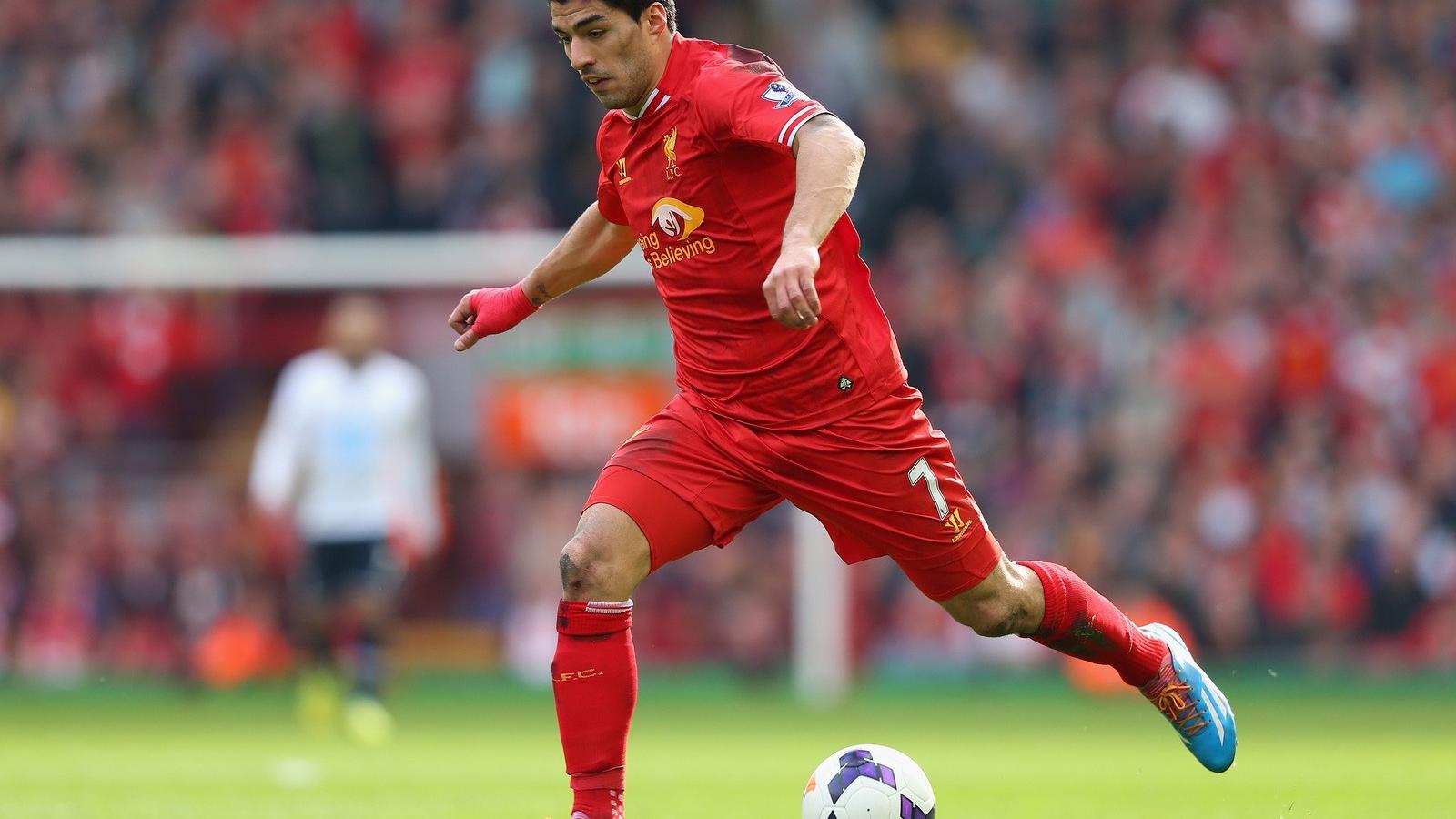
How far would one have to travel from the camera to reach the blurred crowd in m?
14.9

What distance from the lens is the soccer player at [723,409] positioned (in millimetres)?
5691

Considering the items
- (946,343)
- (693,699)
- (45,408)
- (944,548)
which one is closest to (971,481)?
(946,343)

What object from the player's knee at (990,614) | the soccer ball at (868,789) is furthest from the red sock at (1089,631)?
the soccer ball at (868,789)

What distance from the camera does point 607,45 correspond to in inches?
226

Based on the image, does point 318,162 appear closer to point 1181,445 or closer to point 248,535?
point 248,535

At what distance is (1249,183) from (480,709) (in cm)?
727

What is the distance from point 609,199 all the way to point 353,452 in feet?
22.2

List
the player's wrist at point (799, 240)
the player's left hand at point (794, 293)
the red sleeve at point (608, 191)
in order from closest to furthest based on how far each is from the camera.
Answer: the player's left hand at point (794, 293)
the player's wrist at point (799, 240)
the red sleeve at point (608, 191)

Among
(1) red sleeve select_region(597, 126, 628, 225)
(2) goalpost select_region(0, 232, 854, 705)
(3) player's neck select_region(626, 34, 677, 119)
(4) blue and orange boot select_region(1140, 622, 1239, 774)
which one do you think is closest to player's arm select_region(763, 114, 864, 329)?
(3) player's neck select_region(626, 34, 677, 119)

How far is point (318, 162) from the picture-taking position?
1741cm

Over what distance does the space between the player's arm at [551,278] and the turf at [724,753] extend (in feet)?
6.07

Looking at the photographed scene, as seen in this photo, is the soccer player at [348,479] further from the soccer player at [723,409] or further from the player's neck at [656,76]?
the player's neck at [656,76]

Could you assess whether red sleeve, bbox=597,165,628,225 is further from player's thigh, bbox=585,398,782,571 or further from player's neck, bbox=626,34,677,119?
player's thigh, bbox=585,398,782,571

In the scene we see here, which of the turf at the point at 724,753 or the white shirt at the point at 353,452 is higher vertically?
the white shirt at the point at 353,452
